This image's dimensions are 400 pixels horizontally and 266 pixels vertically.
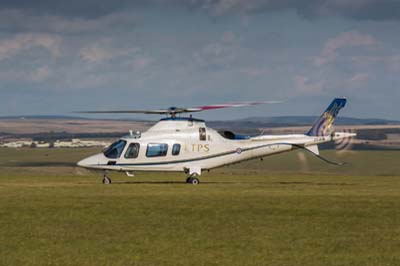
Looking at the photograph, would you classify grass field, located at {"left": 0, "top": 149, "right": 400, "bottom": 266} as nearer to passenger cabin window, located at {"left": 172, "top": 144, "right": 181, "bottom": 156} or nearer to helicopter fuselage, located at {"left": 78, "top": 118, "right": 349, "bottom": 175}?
helicopter fuselage, located at {"left": 78, "top": 118, "right": 349, "bottom": 175}

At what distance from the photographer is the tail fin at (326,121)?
50.4 meters

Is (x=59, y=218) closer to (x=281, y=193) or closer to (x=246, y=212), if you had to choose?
(x=246, y=212)

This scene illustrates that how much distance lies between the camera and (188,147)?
49.0 metres

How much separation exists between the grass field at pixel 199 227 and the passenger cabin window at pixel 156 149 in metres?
9.80

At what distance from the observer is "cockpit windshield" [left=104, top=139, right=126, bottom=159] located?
48.6 m

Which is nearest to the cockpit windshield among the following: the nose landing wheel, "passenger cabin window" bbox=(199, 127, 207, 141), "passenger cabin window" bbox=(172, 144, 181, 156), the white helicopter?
the white helicopter

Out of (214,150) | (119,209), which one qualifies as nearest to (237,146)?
(214,150)

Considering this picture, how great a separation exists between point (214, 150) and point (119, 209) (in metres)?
19.8

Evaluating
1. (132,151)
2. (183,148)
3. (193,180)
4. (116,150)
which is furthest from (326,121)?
(116,150)

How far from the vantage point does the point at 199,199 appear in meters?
33.8

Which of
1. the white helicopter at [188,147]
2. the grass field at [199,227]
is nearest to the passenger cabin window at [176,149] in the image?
the white helicopter at [188,147]

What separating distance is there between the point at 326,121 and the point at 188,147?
24.7 feet

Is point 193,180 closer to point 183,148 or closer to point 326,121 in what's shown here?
point 183,148

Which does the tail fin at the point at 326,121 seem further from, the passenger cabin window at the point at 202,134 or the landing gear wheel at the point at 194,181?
the landing gear wheel at the point at 194,181
